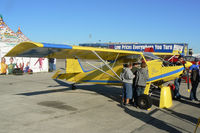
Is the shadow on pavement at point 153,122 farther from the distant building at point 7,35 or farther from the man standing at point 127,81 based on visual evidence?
the distant building at point 7,35

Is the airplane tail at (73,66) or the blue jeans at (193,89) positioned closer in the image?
the blue jeans at (193,89)

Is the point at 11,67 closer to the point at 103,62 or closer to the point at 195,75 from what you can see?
the point at 103,62

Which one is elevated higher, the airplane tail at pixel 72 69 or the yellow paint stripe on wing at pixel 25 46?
the yellow paint stripe on wing at pixel 25 46

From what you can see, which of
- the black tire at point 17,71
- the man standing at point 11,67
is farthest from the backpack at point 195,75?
the man standing at point 11,67

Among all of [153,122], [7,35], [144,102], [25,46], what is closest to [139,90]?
[144,102]

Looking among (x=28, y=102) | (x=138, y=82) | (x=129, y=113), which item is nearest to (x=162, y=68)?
(x=138, y=82)

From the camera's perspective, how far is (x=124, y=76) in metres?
6.57

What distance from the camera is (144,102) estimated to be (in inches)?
248

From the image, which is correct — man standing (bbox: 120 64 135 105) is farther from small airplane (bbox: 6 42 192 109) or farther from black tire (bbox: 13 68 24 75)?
black tire (bbox: 13 68 24 75)

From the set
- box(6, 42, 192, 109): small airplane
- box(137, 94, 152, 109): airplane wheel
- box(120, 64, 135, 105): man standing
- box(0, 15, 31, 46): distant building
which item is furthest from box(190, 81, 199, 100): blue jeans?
box(0, 15, 31, 46): distant building

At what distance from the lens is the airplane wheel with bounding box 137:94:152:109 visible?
20.2 feet

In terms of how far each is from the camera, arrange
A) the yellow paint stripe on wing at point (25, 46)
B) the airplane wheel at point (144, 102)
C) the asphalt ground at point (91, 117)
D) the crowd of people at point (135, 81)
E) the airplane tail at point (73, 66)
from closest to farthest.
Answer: the asphalt ground at point (91, 117)
the yellow paint stripe on wing at point (25, 46)
the airplane wheel at point (144, 102)
the crowd of people at point (135, 81)
the airplane tail at point (73, 66)

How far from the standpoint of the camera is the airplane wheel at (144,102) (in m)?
6.17

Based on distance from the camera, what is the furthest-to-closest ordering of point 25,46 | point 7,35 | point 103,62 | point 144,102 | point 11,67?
point 7,35 < point 11,67 < point 103,62 < point 144,102 < point 25,46
